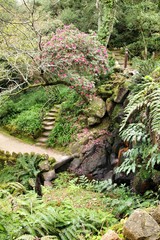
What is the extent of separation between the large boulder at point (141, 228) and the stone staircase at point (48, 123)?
27.6ft

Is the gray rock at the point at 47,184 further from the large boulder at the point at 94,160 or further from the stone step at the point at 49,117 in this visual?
the stone step at the point at 49,117

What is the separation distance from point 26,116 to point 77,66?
3.97m

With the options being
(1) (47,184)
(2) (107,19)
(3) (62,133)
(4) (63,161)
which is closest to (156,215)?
(1) (47,184)

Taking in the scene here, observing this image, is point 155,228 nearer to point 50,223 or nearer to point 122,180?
point 50,223

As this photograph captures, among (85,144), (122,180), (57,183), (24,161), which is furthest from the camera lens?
(85,144)

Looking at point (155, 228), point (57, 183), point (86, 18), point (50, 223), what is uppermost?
point (86, 18)

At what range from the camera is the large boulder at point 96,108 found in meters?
10.0

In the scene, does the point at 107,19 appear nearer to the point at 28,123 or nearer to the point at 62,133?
the point at 62,133

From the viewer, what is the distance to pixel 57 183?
26.9ft

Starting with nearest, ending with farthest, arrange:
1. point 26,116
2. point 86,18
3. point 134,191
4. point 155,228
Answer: point 155,228 → point 134,191 → point 26,116 → point 86,18

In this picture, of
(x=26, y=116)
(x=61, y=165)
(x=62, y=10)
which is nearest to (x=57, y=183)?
(x=61, y=165)

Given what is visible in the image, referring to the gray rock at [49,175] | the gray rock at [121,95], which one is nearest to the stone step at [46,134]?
the gray rock at [49,175]

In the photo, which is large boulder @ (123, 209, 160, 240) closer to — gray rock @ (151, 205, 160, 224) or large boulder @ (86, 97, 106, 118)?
gray rock @ (151, 205, 160, 224)

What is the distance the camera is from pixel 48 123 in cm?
1155
